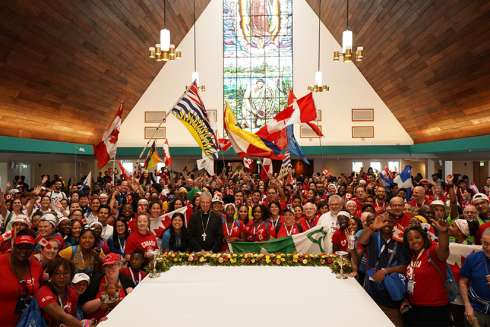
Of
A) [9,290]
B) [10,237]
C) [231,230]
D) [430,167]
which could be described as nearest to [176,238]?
[231,230]

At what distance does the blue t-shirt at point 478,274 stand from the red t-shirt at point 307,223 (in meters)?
3.24

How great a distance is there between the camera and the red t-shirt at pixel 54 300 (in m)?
3.51

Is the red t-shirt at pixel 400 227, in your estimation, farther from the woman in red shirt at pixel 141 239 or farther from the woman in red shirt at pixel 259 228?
the woman in red shirt at pixel 141 239

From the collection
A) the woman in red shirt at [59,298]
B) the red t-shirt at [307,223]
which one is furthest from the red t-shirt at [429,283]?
the woman in red shirt at [59,298]

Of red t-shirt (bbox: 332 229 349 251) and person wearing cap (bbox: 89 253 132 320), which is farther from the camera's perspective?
red t-shirt (bbox: 332 229 349 251)

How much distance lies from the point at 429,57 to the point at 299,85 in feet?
33.0

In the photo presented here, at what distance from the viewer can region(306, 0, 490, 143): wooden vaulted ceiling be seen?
11.6 meters

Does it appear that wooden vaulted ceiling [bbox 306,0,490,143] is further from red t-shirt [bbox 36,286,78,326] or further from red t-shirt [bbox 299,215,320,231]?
red t-shirt [bbox 36,286,78,326]

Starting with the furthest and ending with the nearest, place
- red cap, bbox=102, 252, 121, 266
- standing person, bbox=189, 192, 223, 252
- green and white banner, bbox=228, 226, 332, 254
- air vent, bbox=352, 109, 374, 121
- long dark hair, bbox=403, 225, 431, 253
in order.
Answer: air vent, bbox=352, 109, 374, 121 < standing person, bbox=189, 192, 223, 252 < green and white banner, bbox=228, 226, 332, 254 < red cap, bbox=102, 252, 121, 266 < long dark hair, bbox=403, 225, 431, 253

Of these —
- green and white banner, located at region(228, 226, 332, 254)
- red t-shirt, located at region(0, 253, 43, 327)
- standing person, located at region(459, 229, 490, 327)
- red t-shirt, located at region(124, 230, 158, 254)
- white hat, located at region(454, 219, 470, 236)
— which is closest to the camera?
red t-shirt, located at region(0, 253, 43, 327)

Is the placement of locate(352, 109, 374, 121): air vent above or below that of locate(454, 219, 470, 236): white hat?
above

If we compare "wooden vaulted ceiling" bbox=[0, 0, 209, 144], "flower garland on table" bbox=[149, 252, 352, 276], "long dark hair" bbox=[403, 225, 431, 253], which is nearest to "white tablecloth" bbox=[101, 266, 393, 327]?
"flower garland on table" bbox=[149, 252, 352, 276]

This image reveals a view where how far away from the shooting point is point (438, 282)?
12.9 ft

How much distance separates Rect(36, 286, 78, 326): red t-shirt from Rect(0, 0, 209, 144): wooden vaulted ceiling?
28.9 feet
